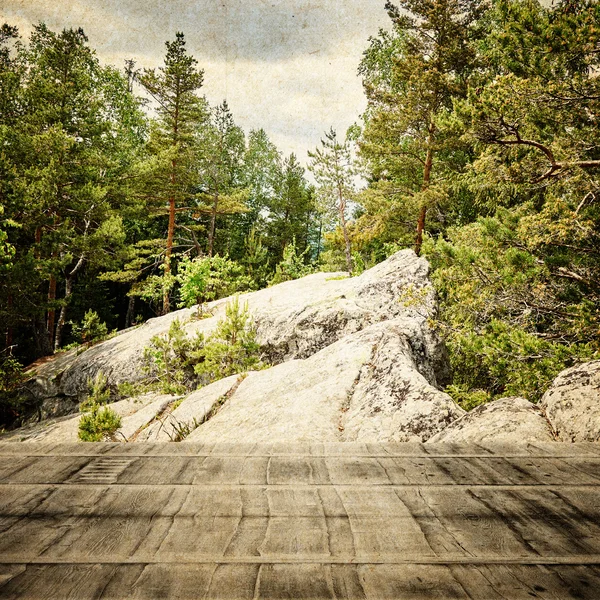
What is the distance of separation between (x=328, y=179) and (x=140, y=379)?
10.7 m

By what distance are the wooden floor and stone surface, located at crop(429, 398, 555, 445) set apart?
A: 142 centimetres

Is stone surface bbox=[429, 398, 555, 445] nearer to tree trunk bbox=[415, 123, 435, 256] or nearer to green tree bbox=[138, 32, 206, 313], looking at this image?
tree trunk bbox=[415, 123, 435, 256]

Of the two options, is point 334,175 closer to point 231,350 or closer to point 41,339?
point 231,350

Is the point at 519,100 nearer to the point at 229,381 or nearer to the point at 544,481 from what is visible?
the point at 544,481

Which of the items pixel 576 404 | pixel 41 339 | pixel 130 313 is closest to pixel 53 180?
pixel 41 339

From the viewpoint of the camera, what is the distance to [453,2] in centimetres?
1336

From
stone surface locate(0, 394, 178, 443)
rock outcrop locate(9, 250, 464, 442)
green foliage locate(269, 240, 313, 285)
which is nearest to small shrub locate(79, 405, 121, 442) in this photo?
rock outcrop locate(9, 250, 464, 442)

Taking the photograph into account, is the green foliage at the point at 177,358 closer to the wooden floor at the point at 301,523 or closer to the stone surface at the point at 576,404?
the stone surface at the point at 576,404

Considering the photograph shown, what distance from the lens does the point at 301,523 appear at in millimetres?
1217

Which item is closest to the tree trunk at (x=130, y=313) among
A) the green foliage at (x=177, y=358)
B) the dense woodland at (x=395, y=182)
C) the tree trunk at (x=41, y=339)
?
the dense woodland at (x=395, y=182)

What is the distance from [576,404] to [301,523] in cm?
298

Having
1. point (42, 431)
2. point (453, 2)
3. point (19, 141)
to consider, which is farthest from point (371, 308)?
point (19, 141)

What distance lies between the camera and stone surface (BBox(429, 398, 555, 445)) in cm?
317

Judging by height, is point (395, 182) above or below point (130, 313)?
above
